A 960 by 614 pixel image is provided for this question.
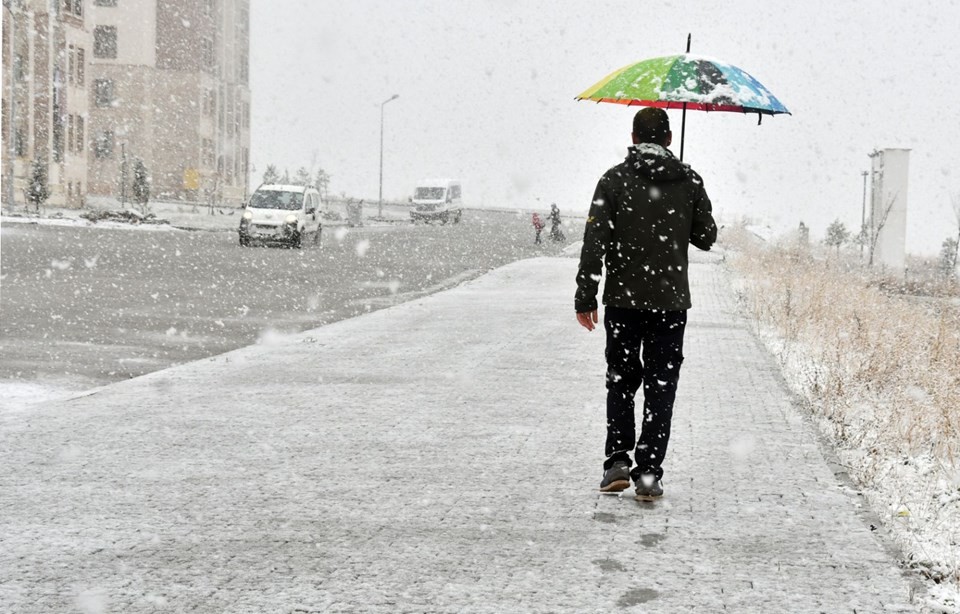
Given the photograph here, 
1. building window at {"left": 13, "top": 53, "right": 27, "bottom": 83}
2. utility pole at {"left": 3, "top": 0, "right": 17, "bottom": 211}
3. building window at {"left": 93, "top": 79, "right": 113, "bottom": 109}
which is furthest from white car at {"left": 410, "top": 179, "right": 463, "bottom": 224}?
utility pole at {"left": 3, "top": 0, "right": 17, "bottom": 211}

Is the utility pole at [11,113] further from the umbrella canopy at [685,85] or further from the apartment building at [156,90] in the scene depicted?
the umbrella canopy at [685,85]

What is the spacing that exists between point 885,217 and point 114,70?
51.5 metres

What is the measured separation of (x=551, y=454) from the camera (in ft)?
22.3

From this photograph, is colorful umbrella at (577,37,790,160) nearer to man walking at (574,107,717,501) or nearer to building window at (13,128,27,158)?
man walking at (574,107,717,501)

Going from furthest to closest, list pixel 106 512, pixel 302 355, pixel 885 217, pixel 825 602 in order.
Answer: pixel 885 217 → pixel 302 355 → pixel 106 512 → pixel 825 602

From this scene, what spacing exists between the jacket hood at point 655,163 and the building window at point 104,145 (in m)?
68.2

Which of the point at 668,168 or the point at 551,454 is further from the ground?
the point at 668,168

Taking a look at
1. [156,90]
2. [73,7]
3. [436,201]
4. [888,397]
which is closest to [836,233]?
[436,201]

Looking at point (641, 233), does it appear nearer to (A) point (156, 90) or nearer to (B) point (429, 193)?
(B) point (429, 193)

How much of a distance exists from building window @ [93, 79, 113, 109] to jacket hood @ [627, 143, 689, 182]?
231 ft

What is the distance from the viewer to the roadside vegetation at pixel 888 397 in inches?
215

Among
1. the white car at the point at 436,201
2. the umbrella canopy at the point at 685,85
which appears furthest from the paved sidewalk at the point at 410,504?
the white car at the point at 436,201

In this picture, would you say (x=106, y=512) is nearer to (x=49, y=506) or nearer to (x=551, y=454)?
(x=49, y=506)

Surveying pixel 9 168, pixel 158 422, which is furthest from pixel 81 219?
pixel 158 422
